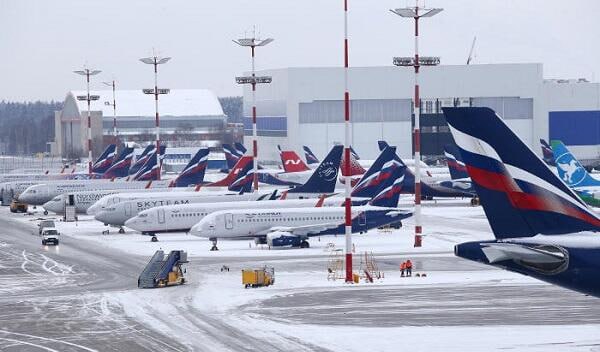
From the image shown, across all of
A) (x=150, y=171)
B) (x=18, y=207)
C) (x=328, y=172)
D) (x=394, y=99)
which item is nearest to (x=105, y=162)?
(x=150, y=171)

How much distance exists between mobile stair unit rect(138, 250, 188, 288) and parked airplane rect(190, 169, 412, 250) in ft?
59.9

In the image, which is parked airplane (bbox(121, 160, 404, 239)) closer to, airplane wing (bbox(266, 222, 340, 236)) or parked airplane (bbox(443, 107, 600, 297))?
airplane wing (bbox(266, 222, 340, 236))

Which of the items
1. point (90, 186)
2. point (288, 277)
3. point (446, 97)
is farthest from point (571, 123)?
point (288, 277)

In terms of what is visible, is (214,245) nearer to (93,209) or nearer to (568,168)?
(93,209)

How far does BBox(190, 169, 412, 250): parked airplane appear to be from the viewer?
82000mm

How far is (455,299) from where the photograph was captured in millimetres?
53688

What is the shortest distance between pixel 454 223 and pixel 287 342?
189 ft

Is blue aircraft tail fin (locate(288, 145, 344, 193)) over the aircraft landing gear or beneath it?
over

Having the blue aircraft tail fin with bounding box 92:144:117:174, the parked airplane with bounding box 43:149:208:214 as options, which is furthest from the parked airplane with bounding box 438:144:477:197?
the blue aircraft tail fin with bounding box 92:144:117:174

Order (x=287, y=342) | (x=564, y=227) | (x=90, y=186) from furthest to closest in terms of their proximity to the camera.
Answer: (x=90, y=186) → (x=287, y=342) → (x=564, y=227)

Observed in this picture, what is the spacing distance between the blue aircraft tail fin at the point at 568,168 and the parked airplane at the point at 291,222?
16.3 meters

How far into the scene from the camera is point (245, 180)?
10694 centimetres

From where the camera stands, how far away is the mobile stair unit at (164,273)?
61938mm

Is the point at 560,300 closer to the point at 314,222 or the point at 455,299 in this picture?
the point at 455,299
